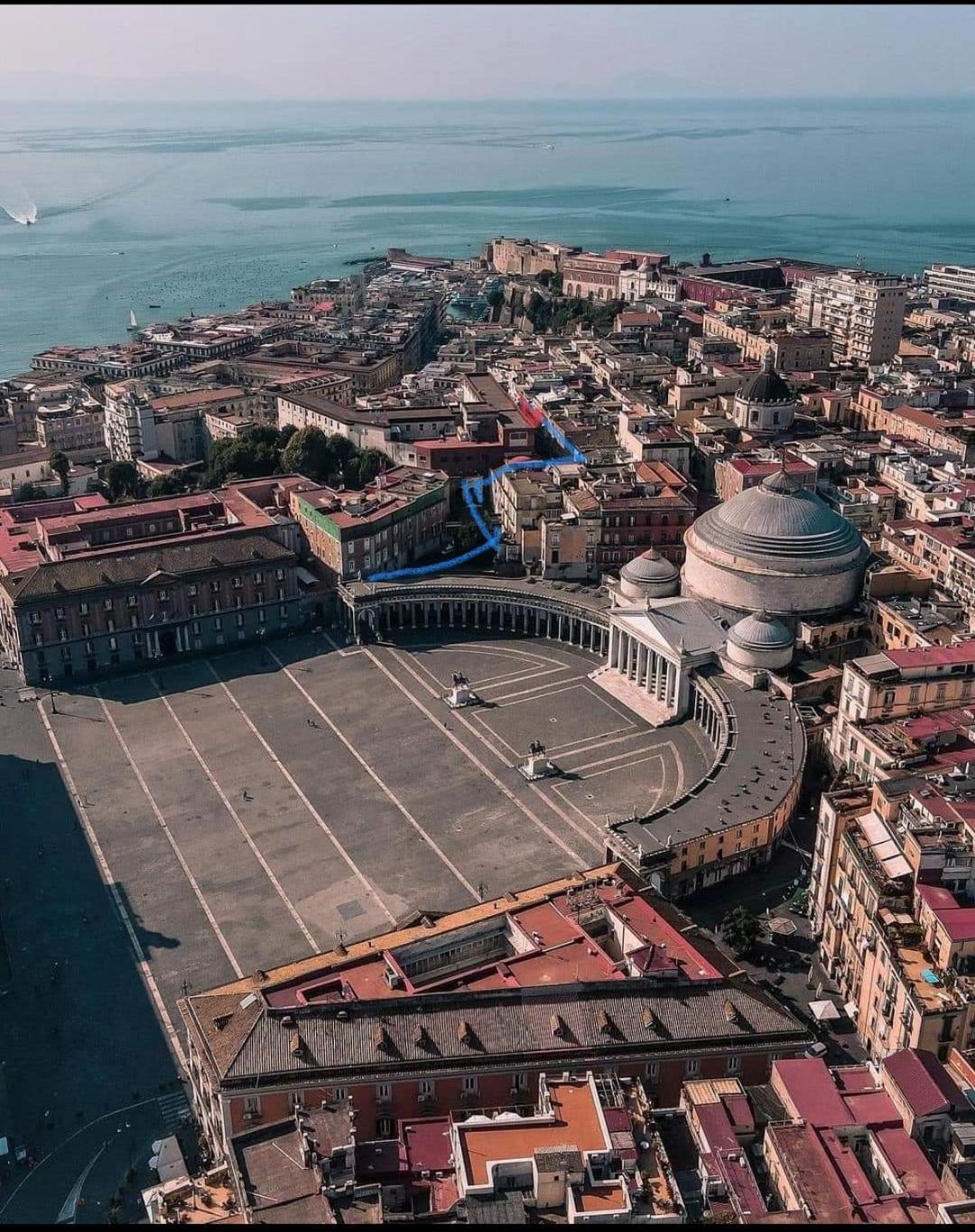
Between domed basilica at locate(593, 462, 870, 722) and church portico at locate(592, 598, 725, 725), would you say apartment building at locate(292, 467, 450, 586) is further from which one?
church portico at locate(592, 598, 725, 725)

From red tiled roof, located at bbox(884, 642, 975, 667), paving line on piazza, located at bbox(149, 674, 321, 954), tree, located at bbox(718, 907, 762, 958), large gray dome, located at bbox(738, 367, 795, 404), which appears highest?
large gray dome, located at bbox(738, 367, 795, 404)

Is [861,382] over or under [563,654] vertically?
over

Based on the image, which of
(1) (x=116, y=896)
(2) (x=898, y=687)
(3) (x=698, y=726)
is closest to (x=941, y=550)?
(2) (x=898, y=687)

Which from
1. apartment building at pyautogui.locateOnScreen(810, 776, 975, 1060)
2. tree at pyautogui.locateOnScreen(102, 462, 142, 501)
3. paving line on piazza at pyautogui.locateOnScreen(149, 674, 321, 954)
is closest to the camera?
apartment building at pyautogui.locateOnScreen(810, 776, 975, 1060)

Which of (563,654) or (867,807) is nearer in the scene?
(867,807)

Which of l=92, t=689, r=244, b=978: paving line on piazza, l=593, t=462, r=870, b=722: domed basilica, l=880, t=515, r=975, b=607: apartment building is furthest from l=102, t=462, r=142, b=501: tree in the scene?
l=880, t=515, r=975, b=607: apartment building

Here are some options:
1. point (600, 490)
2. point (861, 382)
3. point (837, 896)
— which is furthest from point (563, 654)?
point (861, 382)

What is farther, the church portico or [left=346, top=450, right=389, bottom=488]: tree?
[left=346, top=450, right=389, bottom=488]: tree

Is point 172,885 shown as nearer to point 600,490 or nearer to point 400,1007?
point 400,1007
